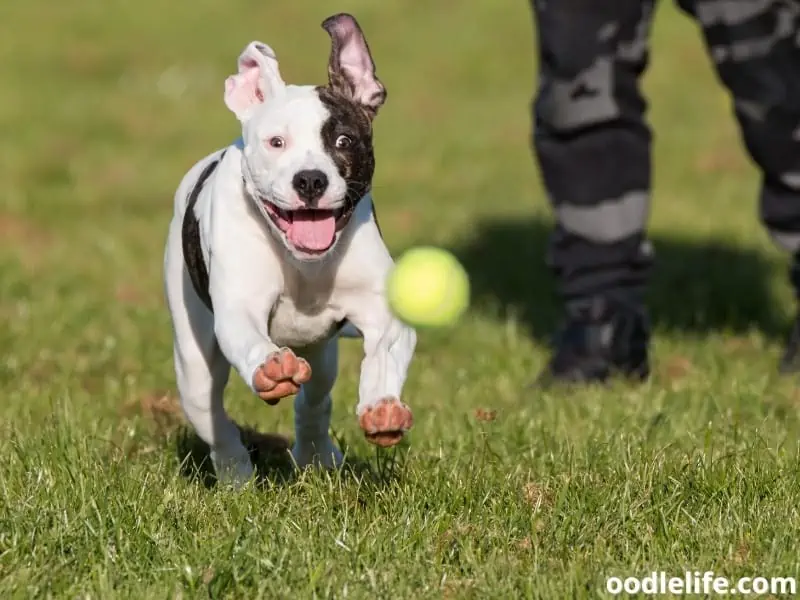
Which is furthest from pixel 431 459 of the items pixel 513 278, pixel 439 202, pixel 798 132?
pixel 439 202

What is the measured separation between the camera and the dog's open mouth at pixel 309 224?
4285 mm

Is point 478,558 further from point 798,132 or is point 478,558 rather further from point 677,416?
point 798,132

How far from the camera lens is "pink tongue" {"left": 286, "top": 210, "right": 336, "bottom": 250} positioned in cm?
428

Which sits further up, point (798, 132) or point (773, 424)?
point (798, 132)

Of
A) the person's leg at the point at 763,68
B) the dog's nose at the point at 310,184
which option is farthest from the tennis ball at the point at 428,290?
the person's leg at the point at 763,68

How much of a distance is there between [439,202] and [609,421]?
717 centimetres

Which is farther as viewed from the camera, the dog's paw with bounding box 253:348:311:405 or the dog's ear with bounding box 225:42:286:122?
the dog's ear with bounding box 225:42:286:122

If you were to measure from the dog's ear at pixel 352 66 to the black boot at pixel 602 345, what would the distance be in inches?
107

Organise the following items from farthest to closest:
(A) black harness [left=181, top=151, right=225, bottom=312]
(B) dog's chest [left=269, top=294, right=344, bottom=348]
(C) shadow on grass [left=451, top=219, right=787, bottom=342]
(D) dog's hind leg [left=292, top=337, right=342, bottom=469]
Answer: (C) shadow on grass [left=451, top=219, right=787, bottom=342] < (D) dog's hind leg [left=292, top=337, right=342, bottom=469] < (A) black harness [left=181, top=151, right=225, bottom=312] < (B) dog's chest [left=269, top=294, right=344, bottom=348]

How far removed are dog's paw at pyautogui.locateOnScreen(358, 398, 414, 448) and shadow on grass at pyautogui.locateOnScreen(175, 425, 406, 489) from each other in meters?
0.46

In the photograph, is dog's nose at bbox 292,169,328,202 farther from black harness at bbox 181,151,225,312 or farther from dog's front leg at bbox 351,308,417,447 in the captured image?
black harness at bbox 181,151,225,312

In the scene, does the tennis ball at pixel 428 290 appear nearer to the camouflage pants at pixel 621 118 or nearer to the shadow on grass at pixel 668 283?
the camouflage pants at pixel 621 118

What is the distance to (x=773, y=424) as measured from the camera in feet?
18.8

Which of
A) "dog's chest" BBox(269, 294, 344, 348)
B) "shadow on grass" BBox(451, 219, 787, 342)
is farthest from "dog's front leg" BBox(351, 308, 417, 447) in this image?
"shadow on grass" BBox(451, 219, 787, 342)
